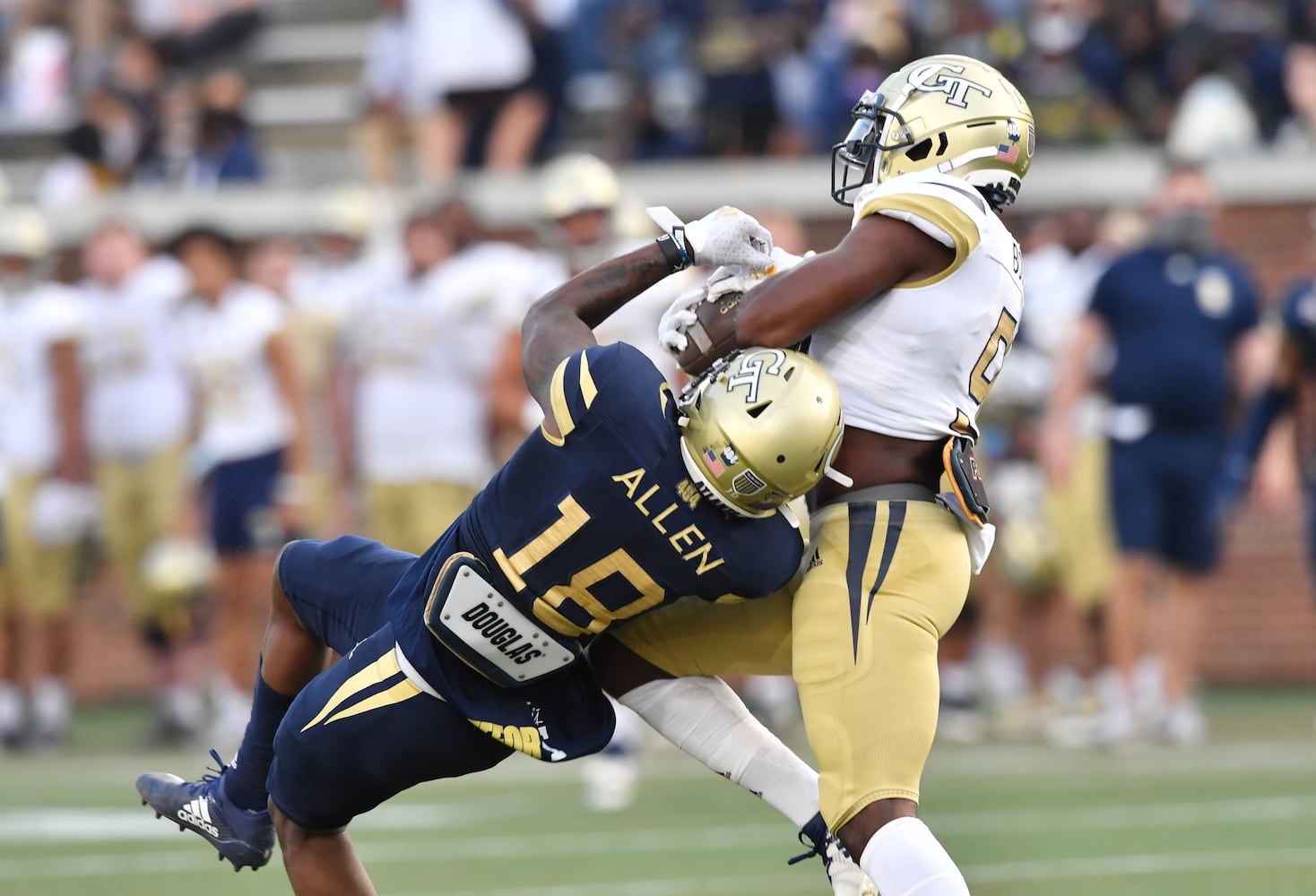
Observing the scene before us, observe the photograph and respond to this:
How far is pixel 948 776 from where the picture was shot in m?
8.24

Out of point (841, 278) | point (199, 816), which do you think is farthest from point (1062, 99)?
point (199, 816)

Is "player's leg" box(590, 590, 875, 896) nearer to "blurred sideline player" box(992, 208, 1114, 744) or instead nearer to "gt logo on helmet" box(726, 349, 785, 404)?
"gt logo on helmet" box(726, 349, 785, 404)

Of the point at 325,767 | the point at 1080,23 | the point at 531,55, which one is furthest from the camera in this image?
the point at 1080,23

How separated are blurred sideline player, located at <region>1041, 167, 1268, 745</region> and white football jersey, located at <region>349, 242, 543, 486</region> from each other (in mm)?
2557

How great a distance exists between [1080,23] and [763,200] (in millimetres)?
2351

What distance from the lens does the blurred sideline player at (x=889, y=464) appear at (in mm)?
4051

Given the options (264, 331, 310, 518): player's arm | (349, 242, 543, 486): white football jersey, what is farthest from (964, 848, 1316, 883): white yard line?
(264, 331, 310, 518): player's arm

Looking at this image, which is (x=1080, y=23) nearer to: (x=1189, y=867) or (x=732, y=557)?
(x=1189, y=867)

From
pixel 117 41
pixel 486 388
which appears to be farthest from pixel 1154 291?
pixel 117 41

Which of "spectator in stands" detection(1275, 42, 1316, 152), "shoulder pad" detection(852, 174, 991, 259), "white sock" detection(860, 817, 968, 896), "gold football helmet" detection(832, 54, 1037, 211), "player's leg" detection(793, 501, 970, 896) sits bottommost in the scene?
"spectator in stands" detection(1275, 42, 1316, 152)

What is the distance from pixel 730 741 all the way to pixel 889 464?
70cm

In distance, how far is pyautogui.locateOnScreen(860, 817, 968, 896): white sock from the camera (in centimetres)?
393

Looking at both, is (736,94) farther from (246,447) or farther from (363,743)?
(363,743)

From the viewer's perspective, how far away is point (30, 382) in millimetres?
10039
